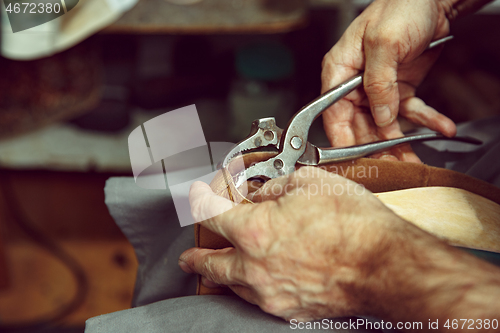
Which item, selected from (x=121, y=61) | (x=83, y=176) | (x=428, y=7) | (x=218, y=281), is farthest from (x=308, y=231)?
(x=83, y=176)

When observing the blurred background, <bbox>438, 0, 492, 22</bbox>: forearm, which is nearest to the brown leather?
<bbox>438, 0, 492, 22</bbox>: forearm

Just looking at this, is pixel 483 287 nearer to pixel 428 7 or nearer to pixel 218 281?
pixel 218 281

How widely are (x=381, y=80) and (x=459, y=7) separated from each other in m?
0.27

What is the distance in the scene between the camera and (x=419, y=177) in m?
0.47

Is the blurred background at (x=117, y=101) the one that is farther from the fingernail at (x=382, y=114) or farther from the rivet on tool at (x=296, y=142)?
the rivet on tool at (x=296, y=142)

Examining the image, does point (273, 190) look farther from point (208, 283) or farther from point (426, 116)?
point (426, 116)

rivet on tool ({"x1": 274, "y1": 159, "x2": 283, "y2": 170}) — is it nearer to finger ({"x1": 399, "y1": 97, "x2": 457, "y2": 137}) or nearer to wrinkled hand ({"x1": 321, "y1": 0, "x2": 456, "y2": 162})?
wrinkled hand ({"x1": 321, "y1": 0, "x2": 456, "y2": 162})

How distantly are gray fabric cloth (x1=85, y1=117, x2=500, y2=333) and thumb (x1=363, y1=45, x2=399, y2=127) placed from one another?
0.30ft

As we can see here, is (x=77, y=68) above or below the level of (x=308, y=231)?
above

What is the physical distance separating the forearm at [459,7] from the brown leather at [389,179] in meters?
0.39

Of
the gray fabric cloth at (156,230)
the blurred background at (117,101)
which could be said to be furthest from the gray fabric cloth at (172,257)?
the blurred background at (117,101)

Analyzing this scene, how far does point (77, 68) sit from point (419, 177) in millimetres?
960

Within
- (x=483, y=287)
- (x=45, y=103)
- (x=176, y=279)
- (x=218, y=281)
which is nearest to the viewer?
(x=483, y=287)

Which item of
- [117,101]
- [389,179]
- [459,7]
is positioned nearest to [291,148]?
[389,179]
